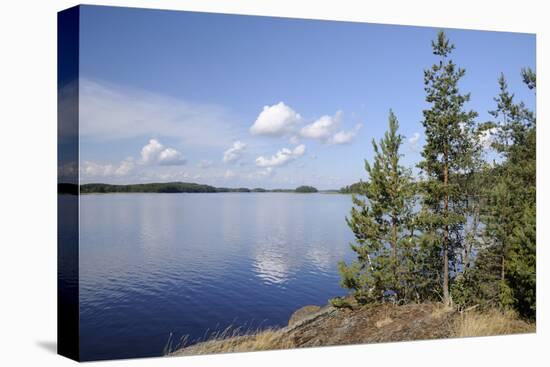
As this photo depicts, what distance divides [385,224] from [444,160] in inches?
64.8

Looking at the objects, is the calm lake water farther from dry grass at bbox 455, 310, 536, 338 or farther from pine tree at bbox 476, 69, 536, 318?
pine tree at bbox 476, 69, 536, 318

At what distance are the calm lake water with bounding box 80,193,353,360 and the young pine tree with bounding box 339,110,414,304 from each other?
0.30 metres

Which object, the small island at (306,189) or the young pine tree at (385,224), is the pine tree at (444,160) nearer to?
the young pine tree at (385,224)

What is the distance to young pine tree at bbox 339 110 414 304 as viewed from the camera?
1101cm

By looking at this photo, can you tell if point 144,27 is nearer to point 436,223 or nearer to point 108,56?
point 108,56

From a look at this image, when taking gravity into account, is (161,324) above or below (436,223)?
below

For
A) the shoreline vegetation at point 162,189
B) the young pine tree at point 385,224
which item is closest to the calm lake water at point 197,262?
the shoreline vegetation at point 162,189

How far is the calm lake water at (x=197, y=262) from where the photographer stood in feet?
29.5

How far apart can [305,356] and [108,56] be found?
5.37 m

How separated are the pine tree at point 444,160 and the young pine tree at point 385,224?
0.40 m

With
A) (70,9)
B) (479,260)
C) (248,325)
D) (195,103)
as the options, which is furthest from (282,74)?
(479,260)

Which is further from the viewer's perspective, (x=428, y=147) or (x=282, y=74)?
(x=428, y=147)

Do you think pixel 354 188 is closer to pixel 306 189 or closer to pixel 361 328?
pixel 306 189

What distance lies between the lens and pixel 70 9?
920cm
